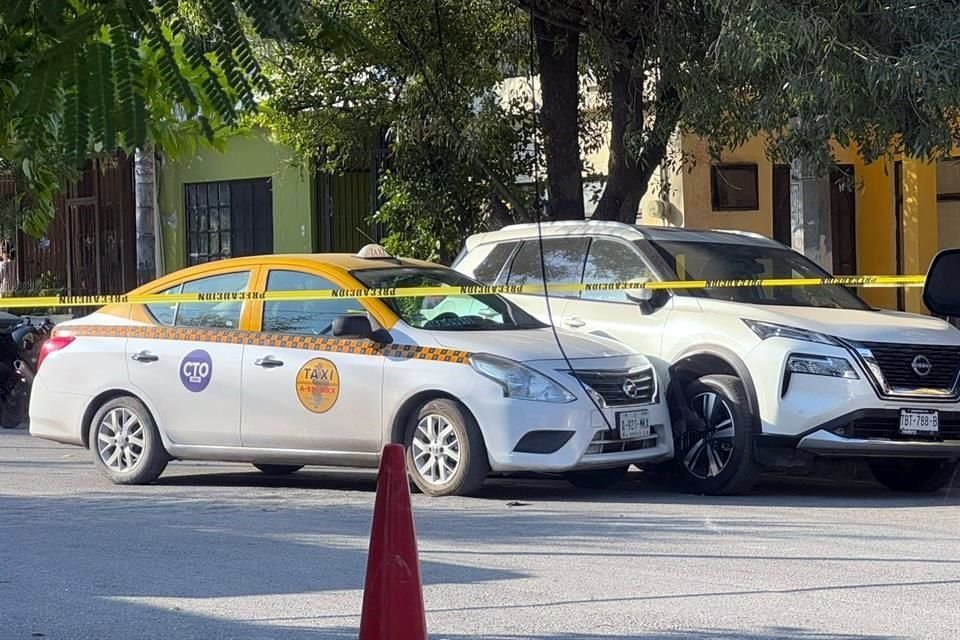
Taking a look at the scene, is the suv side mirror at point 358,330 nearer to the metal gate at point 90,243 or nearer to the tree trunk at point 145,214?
the tree trunk at point 145,214

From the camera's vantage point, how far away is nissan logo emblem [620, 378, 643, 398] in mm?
10394

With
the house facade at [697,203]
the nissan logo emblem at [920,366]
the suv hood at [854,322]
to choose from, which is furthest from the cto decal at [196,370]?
the house facade at [697,203]

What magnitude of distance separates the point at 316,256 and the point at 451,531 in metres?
3.16

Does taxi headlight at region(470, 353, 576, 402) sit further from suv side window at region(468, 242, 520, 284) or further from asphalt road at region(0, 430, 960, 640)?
suv side window at region(468, 242, 520, 284)

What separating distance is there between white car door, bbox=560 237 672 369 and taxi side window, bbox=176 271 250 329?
7.99ft

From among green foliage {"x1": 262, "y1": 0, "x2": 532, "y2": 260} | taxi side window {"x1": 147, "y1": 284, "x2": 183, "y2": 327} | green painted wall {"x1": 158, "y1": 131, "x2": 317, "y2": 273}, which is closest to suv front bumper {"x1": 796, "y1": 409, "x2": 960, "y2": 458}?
taxi side window {"x1": 147, "y1": 284, "x2": 183, "y2": 327}

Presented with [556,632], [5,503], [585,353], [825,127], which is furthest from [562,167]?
[556,632]

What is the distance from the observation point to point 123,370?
11289 millimetres

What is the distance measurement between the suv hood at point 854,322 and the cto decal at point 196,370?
11.6 ft

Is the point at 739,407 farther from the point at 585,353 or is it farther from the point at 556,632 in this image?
the point at 556,632

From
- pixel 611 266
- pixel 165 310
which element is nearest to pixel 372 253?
pixel 165 310

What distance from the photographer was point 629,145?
14234 mm

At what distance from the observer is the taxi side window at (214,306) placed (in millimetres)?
11125

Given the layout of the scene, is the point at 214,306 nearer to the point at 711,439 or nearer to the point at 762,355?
the point at 711,439
